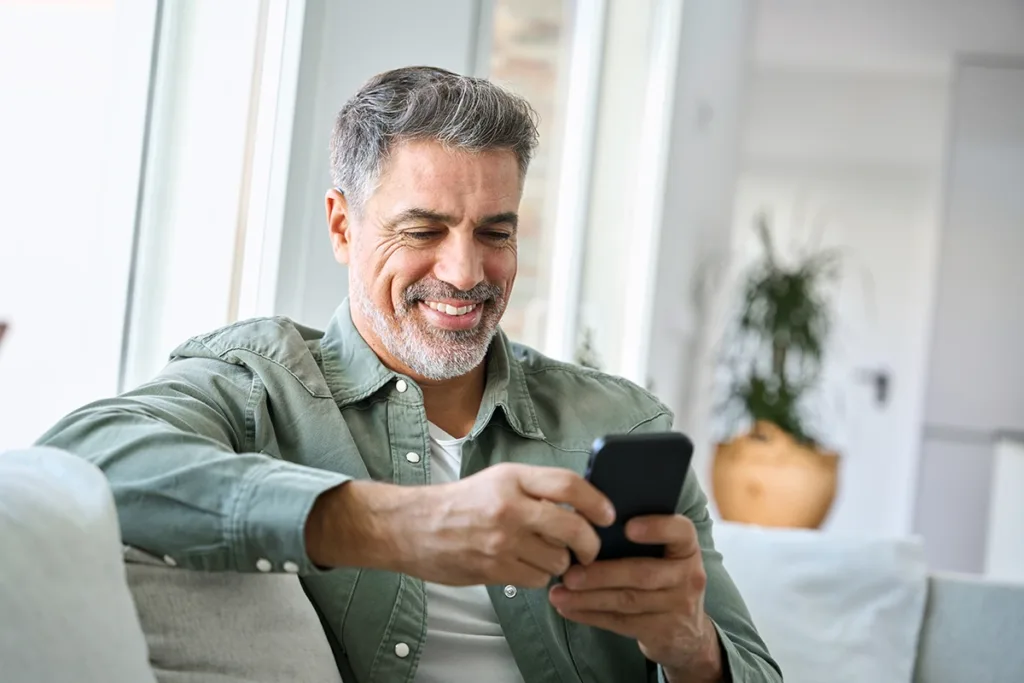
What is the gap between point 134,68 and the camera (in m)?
1.85

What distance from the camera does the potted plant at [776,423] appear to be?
5.14 meters

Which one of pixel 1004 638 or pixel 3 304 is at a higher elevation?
pixel 3 304

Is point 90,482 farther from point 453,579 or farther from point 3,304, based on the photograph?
point 3,304

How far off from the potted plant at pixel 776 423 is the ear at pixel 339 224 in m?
3.72

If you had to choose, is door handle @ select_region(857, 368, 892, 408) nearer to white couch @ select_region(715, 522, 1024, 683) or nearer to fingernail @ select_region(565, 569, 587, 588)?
white couch @ select_region(715, 522, 1024, 683)

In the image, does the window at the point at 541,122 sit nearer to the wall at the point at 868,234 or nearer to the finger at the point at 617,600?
the finger at the point at 617,600

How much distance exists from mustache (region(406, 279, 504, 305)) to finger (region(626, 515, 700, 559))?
1.86ft

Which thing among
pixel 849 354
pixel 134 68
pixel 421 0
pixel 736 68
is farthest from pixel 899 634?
pixel 849 354

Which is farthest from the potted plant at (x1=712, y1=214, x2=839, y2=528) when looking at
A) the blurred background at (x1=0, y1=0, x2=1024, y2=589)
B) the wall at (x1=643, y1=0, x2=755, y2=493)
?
the wall at (x1=643, y1=0, x2=755, y2=493)

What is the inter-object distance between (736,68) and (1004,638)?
169 inches

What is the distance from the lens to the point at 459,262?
1565 millimetres

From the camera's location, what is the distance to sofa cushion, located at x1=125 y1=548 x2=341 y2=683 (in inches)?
43.8

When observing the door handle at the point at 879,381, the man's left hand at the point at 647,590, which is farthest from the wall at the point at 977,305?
the man's left hand at the point at 647,590

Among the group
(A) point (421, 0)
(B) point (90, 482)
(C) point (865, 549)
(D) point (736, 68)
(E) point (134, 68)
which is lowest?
(C) point (865, 549)
